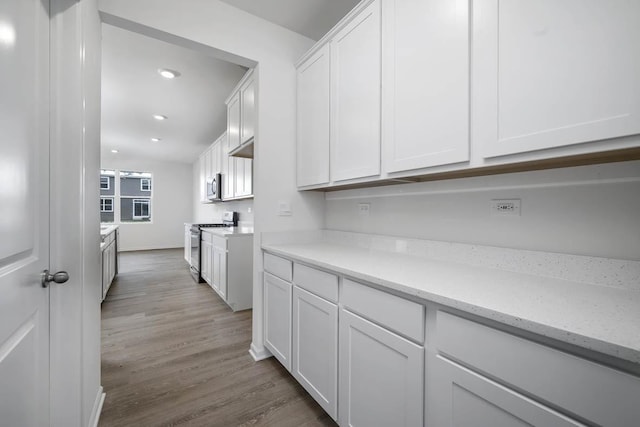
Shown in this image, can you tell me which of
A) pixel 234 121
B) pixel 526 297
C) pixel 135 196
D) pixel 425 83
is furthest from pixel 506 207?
pixel 135 196

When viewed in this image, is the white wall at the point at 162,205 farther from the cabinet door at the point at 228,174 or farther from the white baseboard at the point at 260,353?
the white baseboard at the point at 260,353

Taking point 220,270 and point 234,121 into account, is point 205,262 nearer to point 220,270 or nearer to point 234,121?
point 220,270

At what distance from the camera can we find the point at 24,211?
851mm

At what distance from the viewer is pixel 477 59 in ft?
3.48

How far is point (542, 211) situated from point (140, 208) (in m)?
9.07

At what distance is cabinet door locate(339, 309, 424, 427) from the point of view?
3.17 ft

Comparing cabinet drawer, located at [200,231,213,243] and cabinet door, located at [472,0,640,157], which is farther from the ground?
cabinet door, located at [472,0,640,157]

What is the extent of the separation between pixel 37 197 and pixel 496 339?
1.58m

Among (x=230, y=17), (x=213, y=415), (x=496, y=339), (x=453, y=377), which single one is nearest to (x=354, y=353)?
(x=453, y=377)

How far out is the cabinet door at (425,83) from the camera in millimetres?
1122

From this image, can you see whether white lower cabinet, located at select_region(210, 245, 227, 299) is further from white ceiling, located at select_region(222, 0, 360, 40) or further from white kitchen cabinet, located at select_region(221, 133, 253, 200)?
white ceiling, located at select_region(222, 0, 360, 40)

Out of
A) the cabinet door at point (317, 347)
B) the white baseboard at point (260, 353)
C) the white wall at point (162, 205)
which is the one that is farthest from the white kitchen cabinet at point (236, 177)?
the white wall at point (162, 205)

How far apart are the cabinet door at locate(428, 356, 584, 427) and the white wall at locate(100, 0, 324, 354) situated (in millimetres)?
1522

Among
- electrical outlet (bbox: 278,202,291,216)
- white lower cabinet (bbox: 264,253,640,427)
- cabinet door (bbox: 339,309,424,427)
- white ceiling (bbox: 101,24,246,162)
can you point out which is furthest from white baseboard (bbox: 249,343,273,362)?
white ceiling (bbox: 101,24,246,162)
